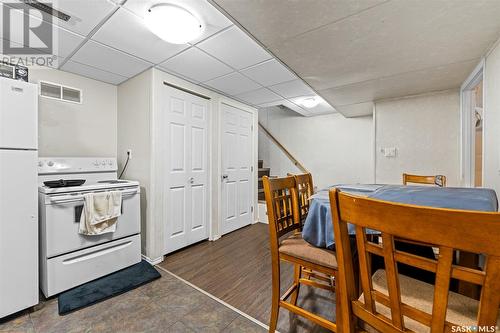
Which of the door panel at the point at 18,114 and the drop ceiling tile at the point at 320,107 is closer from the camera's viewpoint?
the door panel at the point at 18,114

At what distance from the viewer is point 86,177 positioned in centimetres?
249

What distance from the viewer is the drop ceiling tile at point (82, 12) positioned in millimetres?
1437

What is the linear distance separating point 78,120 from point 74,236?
1505 mm

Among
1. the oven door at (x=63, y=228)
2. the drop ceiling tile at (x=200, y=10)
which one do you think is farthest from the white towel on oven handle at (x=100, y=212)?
the drop ceiling tile at (x=200, y=10)

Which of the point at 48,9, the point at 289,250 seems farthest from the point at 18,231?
the point at 289,250

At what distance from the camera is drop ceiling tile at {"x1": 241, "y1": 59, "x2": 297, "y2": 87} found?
2.27 metres

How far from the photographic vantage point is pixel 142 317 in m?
1.58

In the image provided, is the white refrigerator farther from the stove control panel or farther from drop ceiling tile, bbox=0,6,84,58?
the stove control panel

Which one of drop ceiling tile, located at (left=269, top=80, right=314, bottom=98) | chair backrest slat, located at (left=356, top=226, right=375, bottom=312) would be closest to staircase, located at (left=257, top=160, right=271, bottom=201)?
drop ceiling tile, located at (left=269, top=80, right=314, bottom=98)

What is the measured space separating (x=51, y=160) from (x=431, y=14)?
138 inches

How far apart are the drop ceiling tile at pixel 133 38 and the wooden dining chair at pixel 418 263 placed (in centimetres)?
192

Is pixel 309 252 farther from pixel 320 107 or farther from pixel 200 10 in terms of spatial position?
pixel 320 107

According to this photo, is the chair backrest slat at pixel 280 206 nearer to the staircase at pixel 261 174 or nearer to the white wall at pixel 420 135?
the white wall at pixel 420 135

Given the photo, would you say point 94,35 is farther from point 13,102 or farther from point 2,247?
point 2,247
